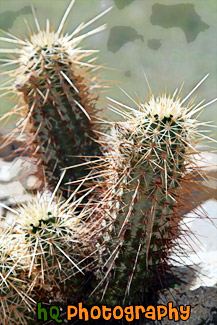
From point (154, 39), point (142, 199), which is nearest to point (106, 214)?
point (142, 199)

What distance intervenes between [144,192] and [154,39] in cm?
160

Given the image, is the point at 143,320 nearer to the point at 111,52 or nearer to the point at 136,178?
the point at 136,178

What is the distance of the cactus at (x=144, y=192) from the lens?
3.43 ft

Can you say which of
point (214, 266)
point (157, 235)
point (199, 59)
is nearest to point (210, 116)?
point (199, 59)

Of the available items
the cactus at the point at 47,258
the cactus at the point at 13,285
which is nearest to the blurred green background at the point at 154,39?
the cactus at the point at 47,258

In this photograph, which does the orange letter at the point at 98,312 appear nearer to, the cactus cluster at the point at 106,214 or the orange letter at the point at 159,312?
the cactus cluster at the point at 106,214

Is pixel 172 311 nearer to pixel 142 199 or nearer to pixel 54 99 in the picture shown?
pixel 142 199

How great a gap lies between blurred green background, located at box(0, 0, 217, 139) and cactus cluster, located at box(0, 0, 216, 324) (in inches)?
44.9

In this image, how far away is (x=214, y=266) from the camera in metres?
1.40

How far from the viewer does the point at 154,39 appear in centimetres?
249

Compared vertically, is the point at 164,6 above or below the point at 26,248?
above

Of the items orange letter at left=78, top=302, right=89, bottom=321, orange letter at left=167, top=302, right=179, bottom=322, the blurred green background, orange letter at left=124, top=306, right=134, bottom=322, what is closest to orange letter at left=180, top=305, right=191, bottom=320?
orange letter at left=167, top=302, right=179, bottom=322

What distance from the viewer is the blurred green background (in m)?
2.44

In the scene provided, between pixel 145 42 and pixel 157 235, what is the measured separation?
1576mm
